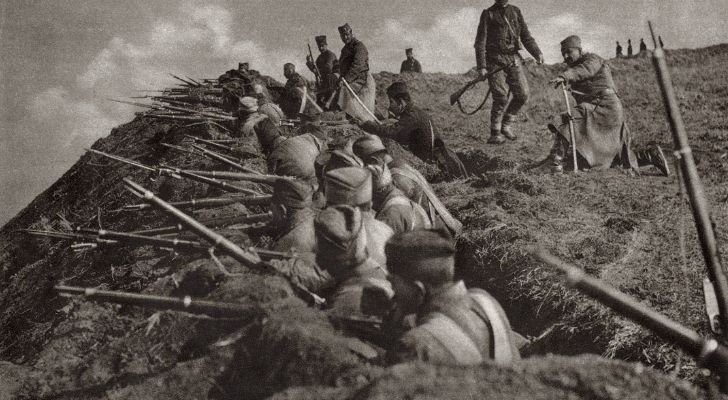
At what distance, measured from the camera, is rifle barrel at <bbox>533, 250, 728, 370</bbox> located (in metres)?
2.62

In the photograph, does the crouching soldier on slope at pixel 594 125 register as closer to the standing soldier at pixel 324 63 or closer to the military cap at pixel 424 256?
the military cap at pixel 424 256

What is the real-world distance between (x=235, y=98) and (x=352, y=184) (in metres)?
8.18

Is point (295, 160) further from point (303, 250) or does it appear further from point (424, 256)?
point (424, 256)

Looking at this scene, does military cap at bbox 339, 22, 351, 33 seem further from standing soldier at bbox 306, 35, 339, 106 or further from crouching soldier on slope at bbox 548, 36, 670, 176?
crouching soldier on slope at bbox 548, 36, 670, 176

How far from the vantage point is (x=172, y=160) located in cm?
935

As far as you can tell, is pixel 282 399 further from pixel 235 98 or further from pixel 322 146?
pixel 235 98

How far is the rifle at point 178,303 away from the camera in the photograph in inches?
148

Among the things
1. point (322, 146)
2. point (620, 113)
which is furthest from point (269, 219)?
point (620, 113)

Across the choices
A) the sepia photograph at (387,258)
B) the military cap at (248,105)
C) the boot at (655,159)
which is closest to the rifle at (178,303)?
the sepia photograph at (387,258)

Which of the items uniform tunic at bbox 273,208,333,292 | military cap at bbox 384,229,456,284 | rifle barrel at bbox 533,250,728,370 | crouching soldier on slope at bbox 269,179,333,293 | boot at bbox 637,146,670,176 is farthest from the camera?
boot at bbox 637,146,670,176

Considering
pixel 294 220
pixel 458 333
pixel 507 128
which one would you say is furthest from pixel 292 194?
pixel 507 128

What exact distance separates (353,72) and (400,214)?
6560 mm

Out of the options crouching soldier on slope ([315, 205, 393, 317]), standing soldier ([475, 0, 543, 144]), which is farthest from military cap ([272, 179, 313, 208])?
standing soldier ([475, 0, 543, 144])

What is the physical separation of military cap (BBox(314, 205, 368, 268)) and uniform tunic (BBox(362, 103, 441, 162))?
4958 millimetres
